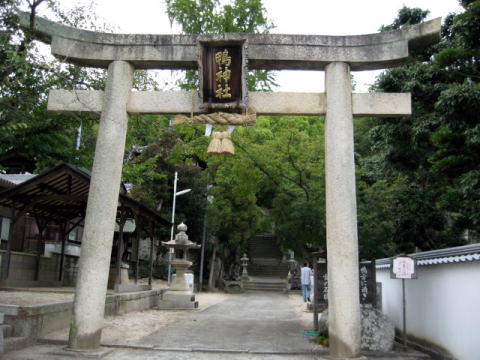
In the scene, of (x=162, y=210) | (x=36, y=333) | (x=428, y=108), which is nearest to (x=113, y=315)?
(x=36, y=333)

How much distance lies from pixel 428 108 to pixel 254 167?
5828mm

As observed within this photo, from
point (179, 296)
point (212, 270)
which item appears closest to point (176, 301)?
point (179, 296)

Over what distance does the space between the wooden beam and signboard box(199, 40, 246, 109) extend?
0.89 feet

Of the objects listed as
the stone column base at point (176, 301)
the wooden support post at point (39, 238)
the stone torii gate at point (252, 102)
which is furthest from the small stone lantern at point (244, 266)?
the stone torii gate at point (252, 102)

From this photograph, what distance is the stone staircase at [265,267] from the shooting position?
3172 centimetres

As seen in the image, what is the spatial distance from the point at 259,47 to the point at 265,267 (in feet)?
102

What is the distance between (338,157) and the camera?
8.03 m

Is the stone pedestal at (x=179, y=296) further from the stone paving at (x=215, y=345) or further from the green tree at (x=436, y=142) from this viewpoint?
the green tree at (x=436, y=142)

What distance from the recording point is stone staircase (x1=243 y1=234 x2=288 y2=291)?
31.7 m

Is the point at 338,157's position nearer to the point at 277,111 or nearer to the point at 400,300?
the point at 277,111

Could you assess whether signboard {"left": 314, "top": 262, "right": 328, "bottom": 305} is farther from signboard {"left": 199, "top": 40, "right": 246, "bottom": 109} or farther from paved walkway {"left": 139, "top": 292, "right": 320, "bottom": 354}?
signboard {"left": 199, "top": 40, "right": 246, "bottom": 109}

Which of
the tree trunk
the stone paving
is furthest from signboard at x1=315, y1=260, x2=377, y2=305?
the tree trunk

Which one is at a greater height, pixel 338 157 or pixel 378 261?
pixel 338 157

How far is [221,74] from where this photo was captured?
843 cm
